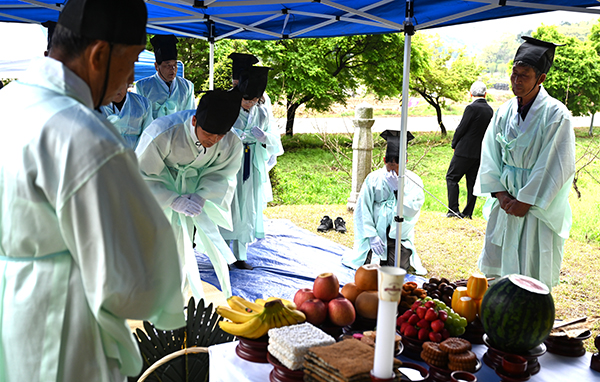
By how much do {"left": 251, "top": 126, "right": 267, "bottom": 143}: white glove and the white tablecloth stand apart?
11.6 ft

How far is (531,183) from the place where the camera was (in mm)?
3287

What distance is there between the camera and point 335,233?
6578 mm

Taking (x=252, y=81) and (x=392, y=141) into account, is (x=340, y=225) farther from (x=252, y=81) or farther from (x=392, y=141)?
(x=252, y=81)

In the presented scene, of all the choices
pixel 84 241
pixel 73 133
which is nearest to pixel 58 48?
pixel 73 133

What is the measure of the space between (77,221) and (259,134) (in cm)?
410

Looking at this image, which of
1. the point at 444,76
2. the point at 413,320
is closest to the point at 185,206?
the point at 413,320

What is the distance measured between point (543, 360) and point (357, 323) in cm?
61

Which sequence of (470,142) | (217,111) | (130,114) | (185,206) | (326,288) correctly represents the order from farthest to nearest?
(470,142), (130,114), (185,206), (217,111), (326,288)

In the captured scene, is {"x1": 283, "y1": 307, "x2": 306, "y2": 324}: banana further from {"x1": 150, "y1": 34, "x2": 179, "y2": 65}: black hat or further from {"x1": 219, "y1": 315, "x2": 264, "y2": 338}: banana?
{"x1": 150, "y1": 34, "x2": 179, "y2": 65}: black hat

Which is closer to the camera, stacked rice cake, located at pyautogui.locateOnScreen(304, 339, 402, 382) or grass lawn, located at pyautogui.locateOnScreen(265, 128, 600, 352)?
stacked rice cake, located at pyautogui.locateOnScreen(304, 339, 402, 382)

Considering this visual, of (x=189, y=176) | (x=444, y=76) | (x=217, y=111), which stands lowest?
(x=189, y=176)

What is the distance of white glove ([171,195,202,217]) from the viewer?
3.34 meters

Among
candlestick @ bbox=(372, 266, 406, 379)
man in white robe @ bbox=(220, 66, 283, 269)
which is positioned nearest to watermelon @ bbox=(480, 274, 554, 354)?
candlestick @ bbox=(372, 266, 406, 379)

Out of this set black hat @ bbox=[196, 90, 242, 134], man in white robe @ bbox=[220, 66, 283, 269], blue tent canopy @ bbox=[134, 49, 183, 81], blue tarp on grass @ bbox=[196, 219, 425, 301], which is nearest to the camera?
black hat @ bbox=[196, 90, 242, 134]
